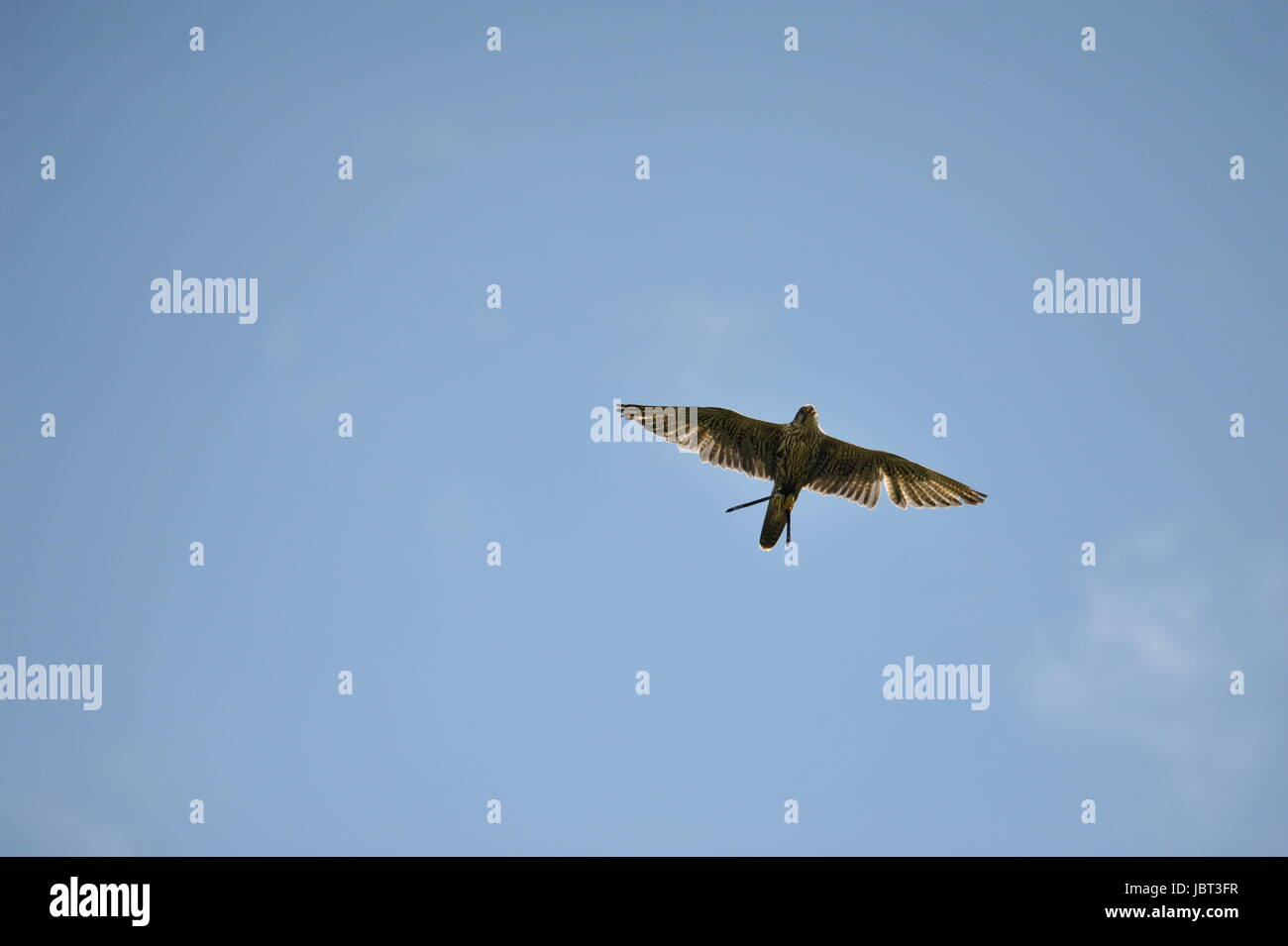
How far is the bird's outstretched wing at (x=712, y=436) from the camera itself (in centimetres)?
2069

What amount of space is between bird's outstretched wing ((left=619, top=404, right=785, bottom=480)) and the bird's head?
1.79ft

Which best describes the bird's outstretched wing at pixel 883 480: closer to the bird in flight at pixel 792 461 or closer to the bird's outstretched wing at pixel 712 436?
the bird in flight at pixel 792 461

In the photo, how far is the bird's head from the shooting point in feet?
66.3

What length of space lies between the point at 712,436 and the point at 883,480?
3.43 m

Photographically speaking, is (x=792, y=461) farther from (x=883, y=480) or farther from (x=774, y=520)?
(x=883, y=480)

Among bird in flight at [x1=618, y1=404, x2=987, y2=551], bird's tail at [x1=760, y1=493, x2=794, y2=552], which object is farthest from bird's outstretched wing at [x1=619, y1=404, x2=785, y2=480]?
bird's tail at [x1=760, y1=493, x2=794, y2=552]

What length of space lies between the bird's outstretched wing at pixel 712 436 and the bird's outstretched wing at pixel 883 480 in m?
1.05

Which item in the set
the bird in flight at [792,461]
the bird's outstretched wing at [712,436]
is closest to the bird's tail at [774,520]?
the bird in flight at [792,461]

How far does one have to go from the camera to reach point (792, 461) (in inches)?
813

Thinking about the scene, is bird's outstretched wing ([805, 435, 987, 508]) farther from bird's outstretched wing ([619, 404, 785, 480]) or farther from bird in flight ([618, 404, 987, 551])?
bird's outstretched wing ([619, 404, 785, 480])

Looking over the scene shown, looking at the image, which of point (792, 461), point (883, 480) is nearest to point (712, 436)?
point (792, 461)

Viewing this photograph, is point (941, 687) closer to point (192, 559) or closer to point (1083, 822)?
point (1083, 822)

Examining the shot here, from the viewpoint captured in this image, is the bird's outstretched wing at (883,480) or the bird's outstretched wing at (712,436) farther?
the bird's outstretched wing at (883,480)

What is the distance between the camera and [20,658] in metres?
23.8
